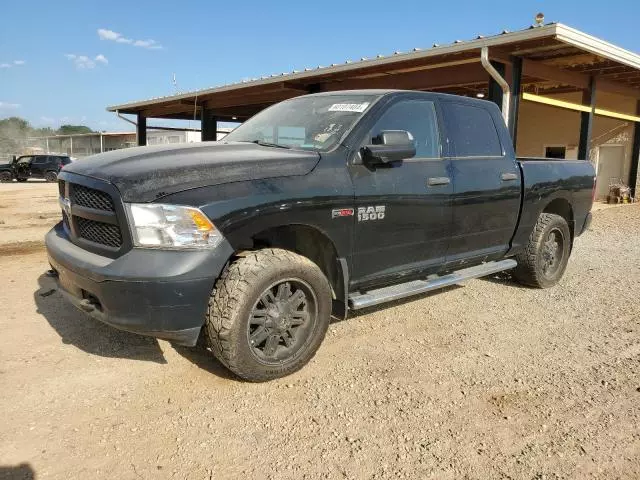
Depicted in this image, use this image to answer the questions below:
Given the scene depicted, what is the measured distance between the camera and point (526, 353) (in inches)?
150

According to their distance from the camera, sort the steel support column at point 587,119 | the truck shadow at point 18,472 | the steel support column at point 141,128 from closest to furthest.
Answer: the truck shadow at point 18,472, the steel support column at point 587,119, the steel support column at point 141,128

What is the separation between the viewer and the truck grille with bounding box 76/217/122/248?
2.89 metres

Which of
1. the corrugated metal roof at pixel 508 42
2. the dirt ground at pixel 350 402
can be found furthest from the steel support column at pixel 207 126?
the dirt ground at pixel 350 402

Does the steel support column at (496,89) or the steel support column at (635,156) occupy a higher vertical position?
the steel support column at (496,89)

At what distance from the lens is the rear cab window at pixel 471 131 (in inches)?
170

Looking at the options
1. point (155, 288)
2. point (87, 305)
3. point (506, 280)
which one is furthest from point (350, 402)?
point (506, 280)

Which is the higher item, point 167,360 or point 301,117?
point 301,117

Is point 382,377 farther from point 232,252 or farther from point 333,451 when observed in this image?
point 232,252

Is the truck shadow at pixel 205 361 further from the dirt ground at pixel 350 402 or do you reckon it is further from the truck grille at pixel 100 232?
the truck grille at pixel 100 232

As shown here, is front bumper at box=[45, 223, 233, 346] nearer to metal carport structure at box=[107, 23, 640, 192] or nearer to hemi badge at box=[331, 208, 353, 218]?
hemi badge at box=[331, 208, 353, 218]

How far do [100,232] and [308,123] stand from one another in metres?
1.74

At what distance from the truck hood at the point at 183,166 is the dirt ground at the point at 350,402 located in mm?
1242

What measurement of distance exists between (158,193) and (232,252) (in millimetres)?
519

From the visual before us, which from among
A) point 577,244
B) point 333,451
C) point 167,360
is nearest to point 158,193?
point 167,360
